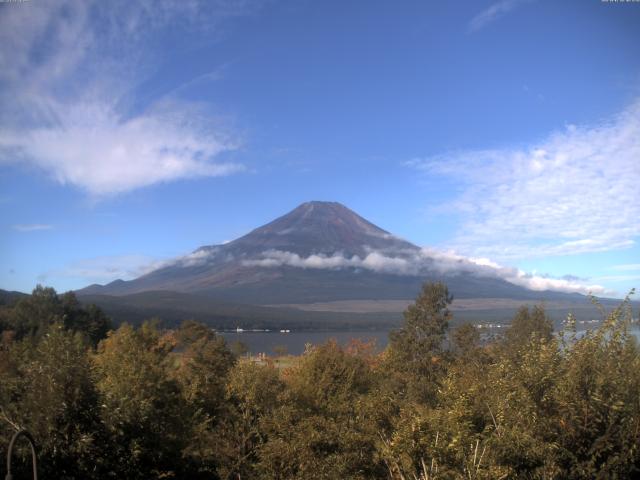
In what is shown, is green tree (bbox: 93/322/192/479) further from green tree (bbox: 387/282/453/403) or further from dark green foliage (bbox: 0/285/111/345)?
dark green foliage (bbox: 0/285/111/345)

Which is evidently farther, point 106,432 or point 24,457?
point 106,432

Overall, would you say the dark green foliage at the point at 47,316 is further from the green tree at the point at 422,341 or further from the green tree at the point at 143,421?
the green tree at the point at 143,421

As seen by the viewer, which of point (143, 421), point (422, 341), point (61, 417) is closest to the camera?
point (61, 417)

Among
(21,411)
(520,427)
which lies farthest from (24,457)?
(520,427)

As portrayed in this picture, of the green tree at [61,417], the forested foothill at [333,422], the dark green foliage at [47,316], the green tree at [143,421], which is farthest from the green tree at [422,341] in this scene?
the dark green foliage at [47,316]

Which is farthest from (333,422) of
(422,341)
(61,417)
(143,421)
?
(422,341)

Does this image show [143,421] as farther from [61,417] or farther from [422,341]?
[422,341]

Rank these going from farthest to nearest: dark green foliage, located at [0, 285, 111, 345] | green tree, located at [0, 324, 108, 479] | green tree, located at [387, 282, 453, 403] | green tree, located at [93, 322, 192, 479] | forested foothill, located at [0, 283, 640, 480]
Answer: dark green foliage, located at [0, 285, 111, 345] → green tree, located at [387, 282, 453, 403] → green tree, located at [93, 322, 192, 479] → green tree, located at [0, 324, 108, 479] → forested foothill, located at [0, 283, 640, 480]

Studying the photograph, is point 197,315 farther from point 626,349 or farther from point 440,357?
point 626,349

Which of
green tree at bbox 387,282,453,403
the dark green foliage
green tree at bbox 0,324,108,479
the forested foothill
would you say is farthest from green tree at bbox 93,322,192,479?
the dark green foliage

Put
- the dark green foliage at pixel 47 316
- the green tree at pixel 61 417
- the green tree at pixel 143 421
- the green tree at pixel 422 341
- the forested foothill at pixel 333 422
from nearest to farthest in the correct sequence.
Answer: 1. the forested foothill at pixel 333 422
2. the green tree at pixel 61 417
3. the green tree at pixel 143 421
4. the green tree at pixel 422 341
5. the dark green foliage at pixel 47 316

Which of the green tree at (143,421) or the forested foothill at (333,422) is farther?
the green tree at (143,421)
